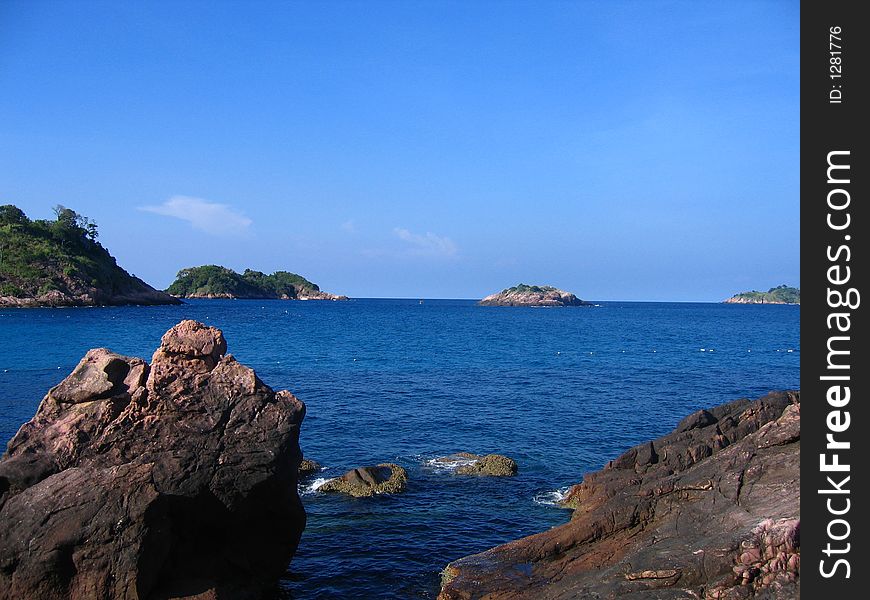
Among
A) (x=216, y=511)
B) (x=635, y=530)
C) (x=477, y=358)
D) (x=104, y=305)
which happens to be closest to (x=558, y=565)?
(x=635, y=530)

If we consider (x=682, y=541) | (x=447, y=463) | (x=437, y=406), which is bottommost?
(x=447, y=463)

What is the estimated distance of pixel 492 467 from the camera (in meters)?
31.8

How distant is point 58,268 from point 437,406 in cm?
15056

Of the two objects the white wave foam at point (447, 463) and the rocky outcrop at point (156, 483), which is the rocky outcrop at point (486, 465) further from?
the rocky outcrop at point (156, 483)

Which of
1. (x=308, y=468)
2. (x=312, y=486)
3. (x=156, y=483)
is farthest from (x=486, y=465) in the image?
(x=156, y=483)

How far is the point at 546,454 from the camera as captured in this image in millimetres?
35000

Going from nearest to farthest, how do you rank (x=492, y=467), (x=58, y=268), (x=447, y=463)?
(x=492, y=467) → (x=447, y=463) → (x=58, y=268)

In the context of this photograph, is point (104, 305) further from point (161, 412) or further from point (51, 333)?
point (161, 412)

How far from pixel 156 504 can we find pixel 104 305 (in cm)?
17936

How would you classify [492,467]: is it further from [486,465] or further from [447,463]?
[447,463]

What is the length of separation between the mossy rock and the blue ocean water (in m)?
0.79
